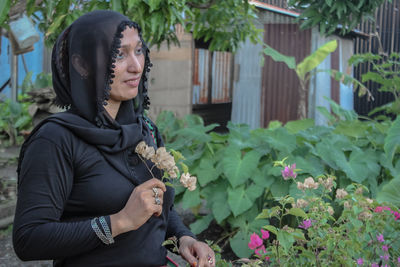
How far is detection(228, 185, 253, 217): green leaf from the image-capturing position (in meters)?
3.78

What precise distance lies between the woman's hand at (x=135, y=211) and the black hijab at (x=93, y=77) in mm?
137

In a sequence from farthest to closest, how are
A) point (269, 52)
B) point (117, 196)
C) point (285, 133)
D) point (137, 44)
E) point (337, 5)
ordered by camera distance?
point (269, 52) → point (285, 133) → point (337, 5) → point (137, 44) → point (117, 196)

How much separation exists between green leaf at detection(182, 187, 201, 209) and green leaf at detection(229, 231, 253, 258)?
44 cm

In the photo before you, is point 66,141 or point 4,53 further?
point 4,53

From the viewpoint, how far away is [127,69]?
1471mm

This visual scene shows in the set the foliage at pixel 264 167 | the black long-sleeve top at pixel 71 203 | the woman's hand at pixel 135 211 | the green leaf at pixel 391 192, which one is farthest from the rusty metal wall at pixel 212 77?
the woman's hand at pixel 135 211

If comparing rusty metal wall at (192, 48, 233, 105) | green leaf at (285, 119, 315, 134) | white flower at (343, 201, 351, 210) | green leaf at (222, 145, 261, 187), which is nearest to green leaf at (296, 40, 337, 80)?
green leaf at (285, 119, 315, 134)

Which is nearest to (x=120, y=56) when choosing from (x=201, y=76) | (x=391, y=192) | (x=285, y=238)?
(x=285, y=238)

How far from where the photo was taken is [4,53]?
418 inches

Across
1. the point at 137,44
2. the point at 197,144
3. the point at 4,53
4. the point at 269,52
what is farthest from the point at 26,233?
the point at 4,53

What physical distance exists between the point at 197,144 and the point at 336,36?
5587 millimetres

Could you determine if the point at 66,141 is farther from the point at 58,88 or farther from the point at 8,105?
the point at 8,105

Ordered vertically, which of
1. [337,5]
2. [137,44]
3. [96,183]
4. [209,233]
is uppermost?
[337,5]

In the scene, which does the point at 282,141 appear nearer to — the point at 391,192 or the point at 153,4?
the point at 391,192
